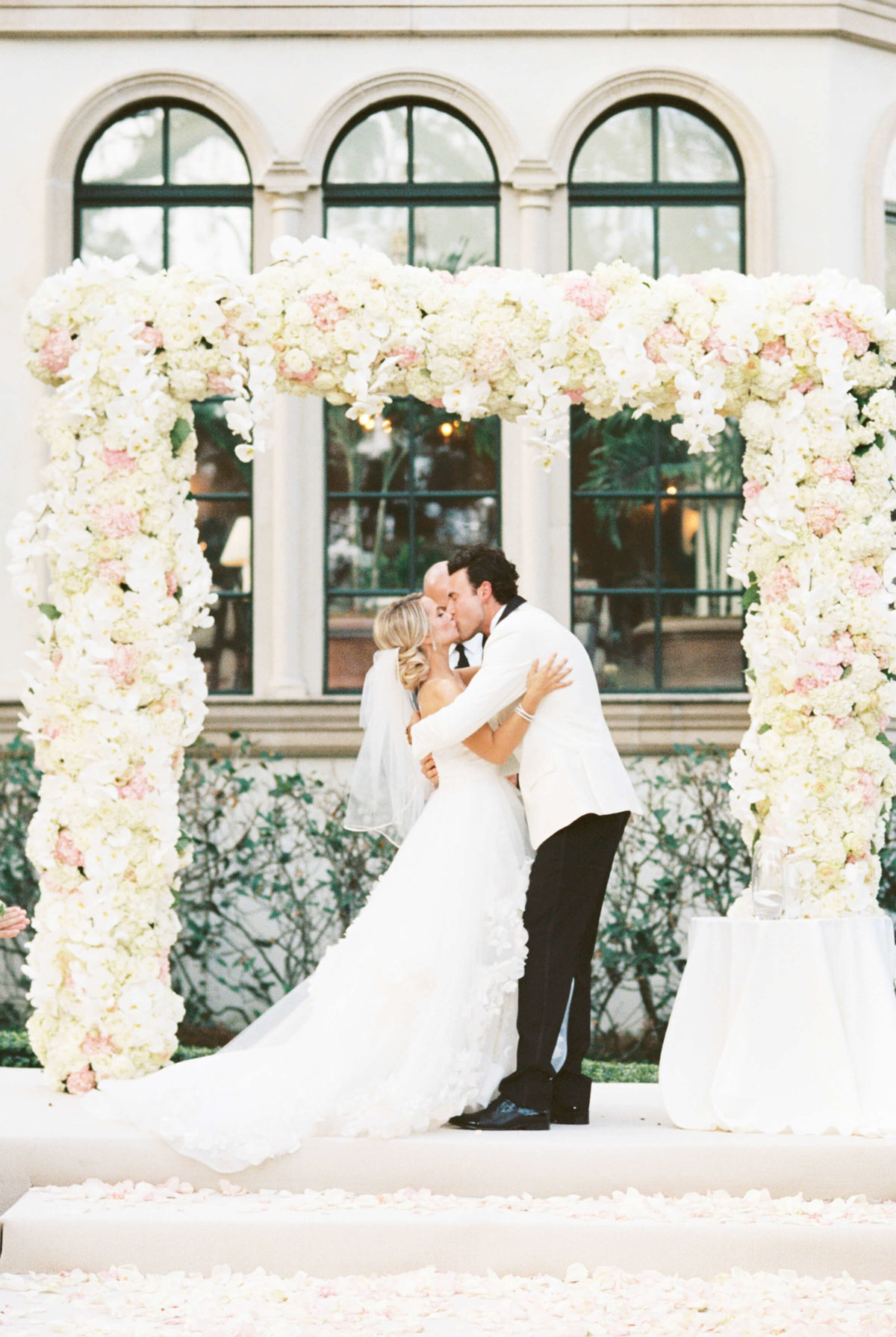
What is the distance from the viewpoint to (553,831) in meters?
5.42

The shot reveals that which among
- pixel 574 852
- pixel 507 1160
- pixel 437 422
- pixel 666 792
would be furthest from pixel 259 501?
pixel 507 1160

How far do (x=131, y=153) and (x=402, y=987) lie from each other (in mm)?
6615

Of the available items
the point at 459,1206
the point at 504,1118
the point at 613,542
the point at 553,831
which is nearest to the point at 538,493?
the point at 613,542

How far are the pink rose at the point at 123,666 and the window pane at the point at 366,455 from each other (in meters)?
4.15

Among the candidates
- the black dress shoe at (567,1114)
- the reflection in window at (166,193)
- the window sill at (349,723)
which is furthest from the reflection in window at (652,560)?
the black dress shoe at (567,1114)

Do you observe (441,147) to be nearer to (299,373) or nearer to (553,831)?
(299,373)

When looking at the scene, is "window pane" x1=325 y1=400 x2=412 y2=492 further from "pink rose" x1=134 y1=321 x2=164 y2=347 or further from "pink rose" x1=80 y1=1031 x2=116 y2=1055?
"pink rose" x1=80 y1=1031 x2=116 y2=1055

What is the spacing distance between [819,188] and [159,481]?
5.49 meters

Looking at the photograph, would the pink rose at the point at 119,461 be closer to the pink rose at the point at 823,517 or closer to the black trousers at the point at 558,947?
the black trousers at the point at 558,947

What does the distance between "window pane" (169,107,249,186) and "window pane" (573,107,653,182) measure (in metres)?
2.12

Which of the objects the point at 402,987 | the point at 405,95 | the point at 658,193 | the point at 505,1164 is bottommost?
the point at 505,1164

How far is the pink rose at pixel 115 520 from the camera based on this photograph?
591 cm

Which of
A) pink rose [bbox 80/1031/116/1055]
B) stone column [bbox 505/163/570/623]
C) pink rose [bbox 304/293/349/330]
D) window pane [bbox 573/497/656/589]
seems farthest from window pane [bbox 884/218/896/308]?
pink rose [bbox 80/1031/116/1055]

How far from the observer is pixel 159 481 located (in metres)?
5.98
